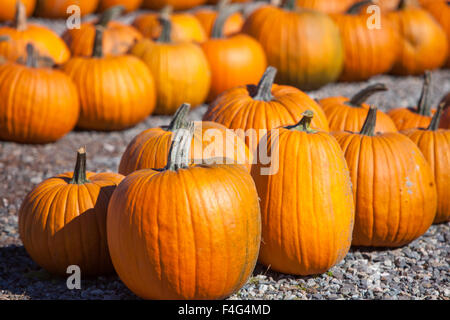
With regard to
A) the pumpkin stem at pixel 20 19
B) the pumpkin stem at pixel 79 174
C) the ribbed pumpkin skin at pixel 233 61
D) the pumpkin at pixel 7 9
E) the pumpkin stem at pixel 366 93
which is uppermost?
the pumpkin at pixel 7 9

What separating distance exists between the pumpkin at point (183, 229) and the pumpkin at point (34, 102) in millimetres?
2868

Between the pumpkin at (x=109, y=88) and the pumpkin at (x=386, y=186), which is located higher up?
the pumpkin at (x=109, y=88)

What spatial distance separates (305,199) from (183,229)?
82 cm

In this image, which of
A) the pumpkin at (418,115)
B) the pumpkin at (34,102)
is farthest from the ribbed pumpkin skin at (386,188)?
the pumpkin at (34,102)

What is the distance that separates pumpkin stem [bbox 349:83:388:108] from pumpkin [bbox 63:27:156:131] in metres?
2.46

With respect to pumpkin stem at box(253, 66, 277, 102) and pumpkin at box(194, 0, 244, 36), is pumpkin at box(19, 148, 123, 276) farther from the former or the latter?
pumpkin at box(194, 0, 244, 36)

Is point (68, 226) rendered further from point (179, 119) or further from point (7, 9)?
point (7, 9)

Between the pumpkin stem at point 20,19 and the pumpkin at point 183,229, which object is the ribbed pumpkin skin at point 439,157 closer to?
the pumpkin at point 183,229

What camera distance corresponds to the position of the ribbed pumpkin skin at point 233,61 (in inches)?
290

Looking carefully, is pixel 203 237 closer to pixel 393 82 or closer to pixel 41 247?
pixel 41 247

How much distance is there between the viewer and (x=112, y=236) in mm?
3359
